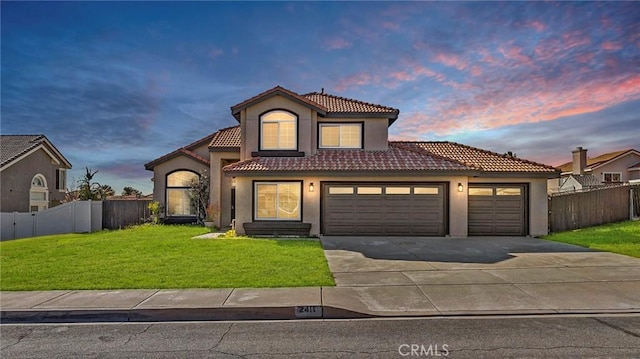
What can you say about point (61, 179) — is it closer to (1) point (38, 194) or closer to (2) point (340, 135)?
(1) point (38, 194)

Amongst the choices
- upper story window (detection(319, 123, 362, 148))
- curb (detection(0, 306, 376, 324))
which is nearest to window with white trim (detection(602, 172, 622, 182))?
upper story window (detection(319, 123, 362, 148))

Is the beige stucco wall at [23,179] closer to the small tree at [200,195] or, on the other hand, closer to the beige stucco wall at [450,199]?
the small tree at [200,195]

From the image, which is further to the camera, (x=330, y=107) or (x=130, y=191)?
(x=130, y=191)

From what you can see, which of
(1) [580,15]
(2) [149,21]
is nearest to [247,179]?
(2) [149,21]

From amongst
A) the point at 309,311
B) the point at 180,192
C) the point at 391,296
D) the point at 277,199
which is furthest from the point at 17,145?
the point at 391,296

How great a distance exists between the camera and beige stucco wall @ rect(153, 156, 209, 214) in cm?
2048

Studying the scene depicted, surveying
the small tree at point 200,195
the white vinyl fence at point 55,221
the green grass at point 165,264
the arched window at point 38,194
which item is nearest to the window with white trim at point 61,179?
the arched window at point 38,194

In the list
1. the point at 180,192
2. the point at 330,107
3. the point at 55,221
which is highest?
the point at 330,107

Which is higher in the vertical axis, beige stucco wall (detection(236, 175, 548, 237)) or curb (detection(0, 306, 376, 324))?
beige stucco wall (detection(236, 175, 548, 237))

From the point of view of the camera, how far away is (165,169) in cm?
2056

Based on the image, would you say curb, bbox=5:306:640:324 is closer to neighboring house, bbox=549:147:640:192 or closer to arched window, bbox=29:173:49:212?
arched window, bbox=29:173:49:212

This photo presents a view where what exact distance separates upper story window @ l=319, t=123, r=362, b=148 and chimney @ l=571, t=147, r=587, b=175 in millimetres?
31344

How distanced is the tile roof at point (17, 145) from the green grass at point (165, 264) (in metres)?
13.0

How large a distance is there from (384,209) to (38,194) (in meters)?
25.2
